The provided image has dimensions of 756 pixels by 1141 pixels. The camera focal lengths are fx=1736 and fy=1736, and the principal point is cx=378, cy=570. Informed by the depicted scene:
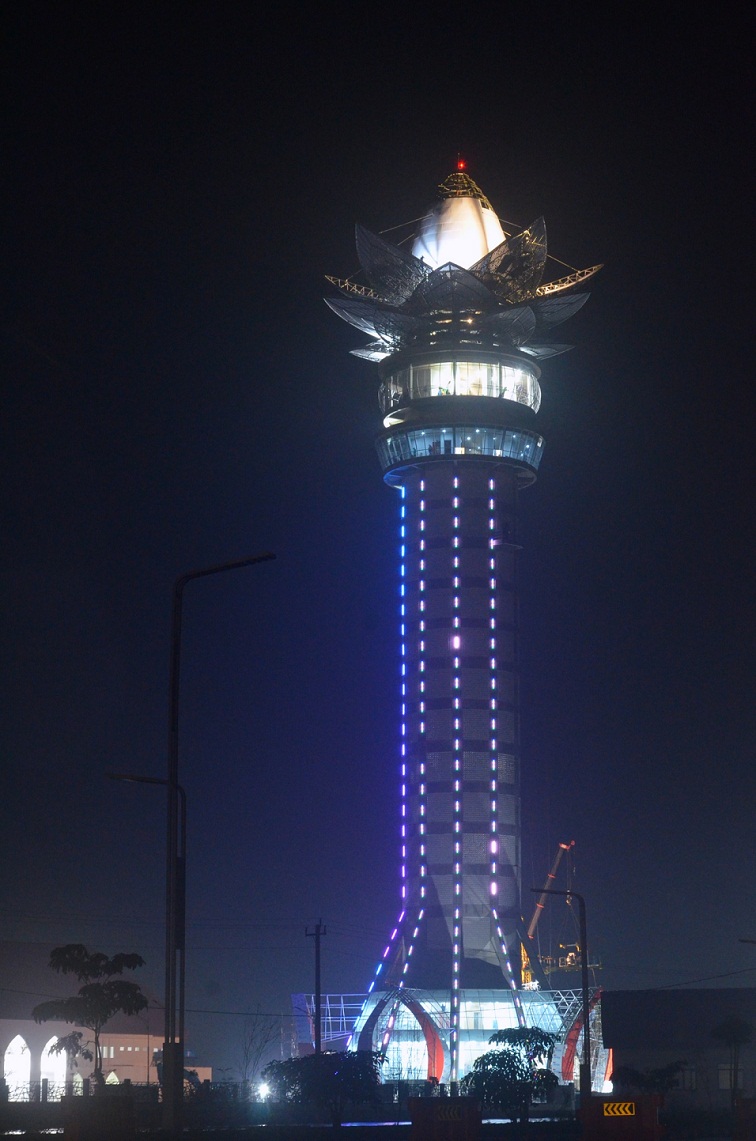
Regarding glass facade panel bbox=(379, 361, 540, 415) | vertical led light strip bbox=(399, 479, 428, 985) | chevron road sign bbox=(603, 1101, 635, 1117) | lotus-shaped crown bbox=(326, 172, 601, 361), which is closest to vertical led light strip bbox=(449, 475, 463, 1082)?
vertical led light strip bbox=(399, 479, 428, 985)

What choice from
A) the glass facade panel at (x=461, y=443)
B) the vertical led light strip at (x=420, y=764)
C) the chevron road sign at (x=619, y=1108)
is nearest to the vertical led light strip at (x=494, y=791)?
the vertical led light strip at (x=420, y=764)

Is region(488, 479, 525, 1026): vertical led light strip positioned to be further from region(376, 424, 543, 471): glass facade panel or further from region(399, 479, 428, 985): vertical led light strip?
region(376, 424, 543, 471): glass facade panel

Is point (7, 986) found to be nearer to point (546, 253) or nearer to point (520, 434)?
point (520, 434)

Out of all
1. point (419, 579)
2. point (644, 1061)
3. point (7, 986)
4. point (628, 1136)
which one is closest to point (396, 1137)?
point (628, 1136)

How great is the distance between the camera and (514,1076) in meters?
97.5

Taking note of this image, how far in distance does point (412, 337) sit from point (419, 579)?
2004 cm

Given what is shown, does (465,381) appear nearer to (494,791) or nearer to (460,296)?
(460,296)

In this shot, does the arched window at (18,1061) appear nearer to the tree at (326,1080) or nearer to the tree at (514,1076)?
the tree at (514,1076)

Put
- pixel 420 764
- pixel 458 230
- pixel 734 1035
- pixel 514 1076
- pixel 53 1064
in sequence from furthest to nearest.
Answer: pixel 458 230 < pixel 53 1064 < pixel 420 764 < pixel 734 1035 < pixel 514 1076

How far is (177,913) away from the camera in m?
40.2

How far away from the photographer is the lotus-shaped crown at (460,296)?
13562cm

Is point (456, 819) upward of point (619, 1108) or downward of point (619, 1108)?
upward

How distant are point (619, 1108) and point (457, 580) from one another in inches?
3614

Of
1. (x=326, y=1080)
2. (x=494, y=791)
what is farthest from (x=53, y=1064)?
(x=326, y=1080)
